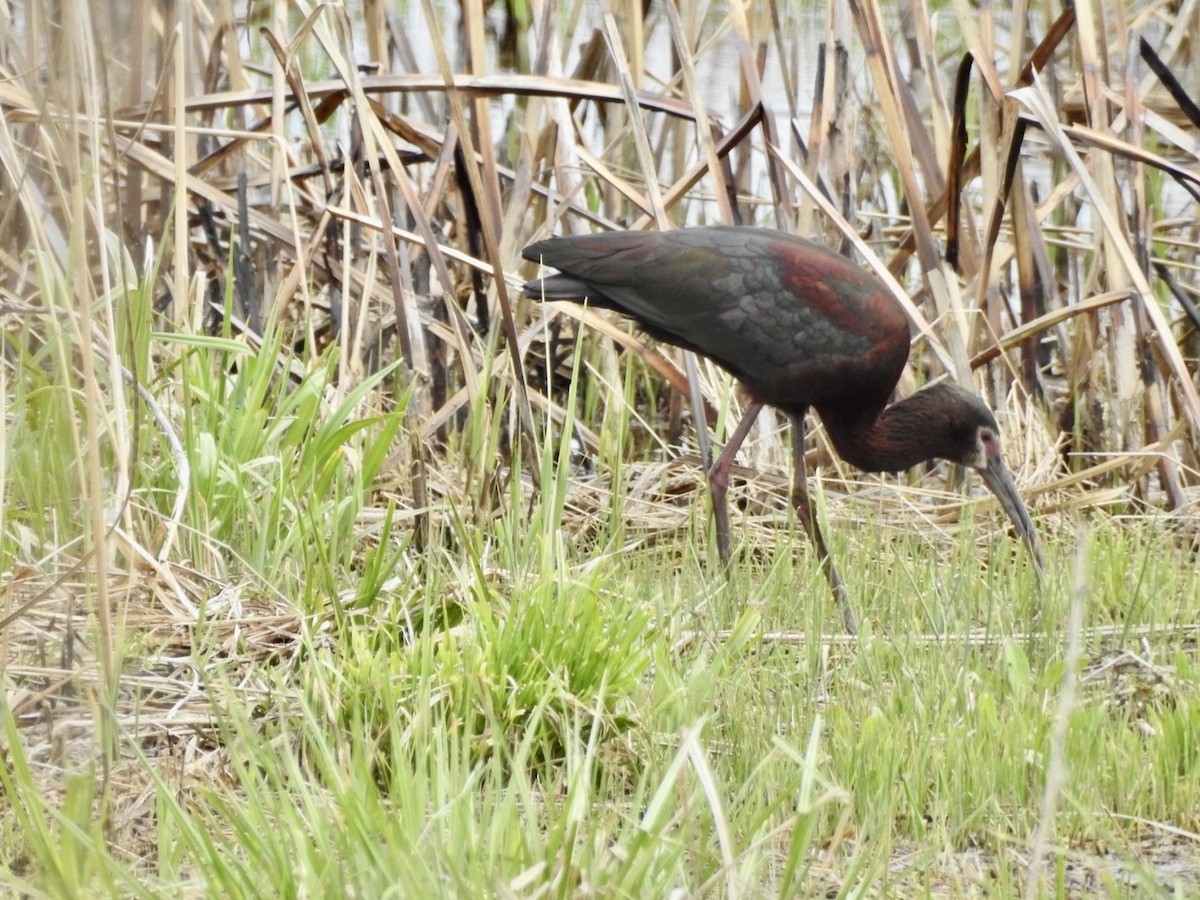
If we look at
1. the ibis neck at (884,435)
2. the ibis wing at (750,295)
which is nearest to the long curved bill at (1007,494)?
the ibis neck at (884,435)

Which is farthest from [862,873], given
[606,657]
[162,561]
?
[162,561]

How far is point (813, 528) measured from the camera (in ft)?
11.8

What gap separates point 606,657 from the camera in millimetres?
2398

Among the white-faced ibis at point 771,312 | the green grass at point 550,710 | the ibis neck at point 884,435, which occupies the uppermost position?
the white-faced ibis at point 771,312

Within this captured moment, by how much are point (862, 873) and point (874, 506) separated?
2558 millimetres

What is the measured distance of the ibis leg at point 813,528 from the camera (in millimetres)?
3141

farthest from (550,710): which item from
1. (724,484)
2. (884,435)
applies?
(884,435)

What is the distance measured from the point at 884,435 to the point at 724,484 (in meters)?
0.55

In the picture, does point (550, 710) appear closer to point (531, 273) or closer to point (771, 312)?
point (771, 312)

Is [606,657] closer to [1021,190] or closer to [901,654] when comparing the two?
[901,654]

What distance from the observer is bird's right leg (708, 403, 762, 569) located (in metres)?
3.72

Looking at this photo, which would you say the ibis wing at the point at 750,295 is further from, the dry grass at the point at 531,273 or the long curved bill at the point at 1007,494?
the long curved bill at the point at 1007,494

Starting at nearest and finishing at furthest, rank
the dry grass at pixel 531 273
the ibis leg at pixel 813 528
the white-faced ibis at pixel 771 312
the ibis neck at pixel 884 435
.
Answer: the dry grass at pixel 531 273
the ibis leg at pixel 813 528
the white-faced ibis at pixel 771 312
the ibis neck at pixel 884 435

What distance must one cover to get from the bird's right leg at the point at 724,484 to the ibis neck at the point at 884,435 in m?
0.22
